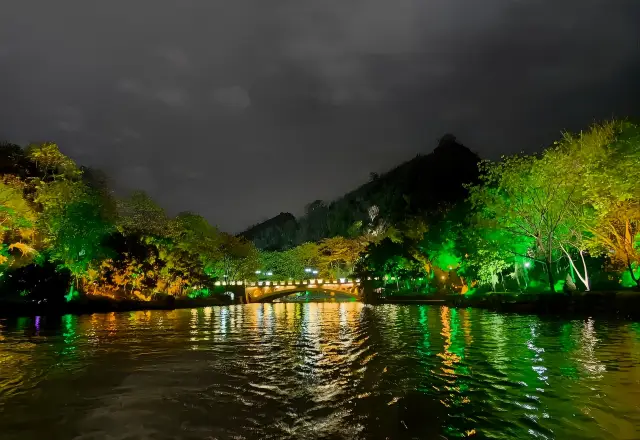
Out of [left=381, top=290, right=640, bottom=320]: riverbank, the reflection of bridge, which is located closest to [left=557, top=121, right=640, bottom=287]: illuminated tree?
[left=381, top=290, right=640, bottom=320]: riverbank

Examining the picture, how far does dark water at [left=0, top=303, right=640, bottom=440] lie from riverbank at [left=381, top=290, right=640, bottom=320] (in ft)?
54.8

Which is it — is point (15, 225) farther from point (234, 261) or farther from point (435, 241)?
point (234, 261)

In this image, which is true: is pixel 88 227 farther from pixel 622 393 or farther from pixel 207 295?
pixel 622 393

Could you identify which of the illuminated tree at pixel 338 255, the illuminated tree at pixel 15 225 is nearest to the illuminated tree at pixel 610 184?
the illuminated tree at pixel 15 225

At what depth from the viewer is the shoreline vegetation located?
139ft

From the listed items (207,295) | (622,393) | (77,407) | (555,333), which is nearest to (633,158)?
(555,333)

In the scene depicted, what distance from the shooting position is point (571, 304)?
143 ft

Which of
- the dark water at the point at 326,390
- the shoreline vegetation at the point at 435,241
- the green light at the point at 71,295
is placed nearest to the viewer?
the dark water at the point at 326,390

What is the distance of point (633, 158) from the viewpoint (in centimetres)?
3462

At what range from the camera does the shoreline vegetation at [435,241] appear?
1668 inches

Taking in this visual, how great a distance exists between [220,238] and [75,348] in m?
102

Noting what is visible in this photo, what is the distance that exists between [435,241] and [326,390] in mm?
76164

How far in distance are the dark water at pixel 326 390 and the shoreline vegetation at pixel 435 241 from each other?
22.6 meters

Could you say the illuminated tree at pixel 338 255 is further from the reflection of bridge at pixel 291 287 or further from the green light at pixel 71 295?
the green light at pixel 71 295
